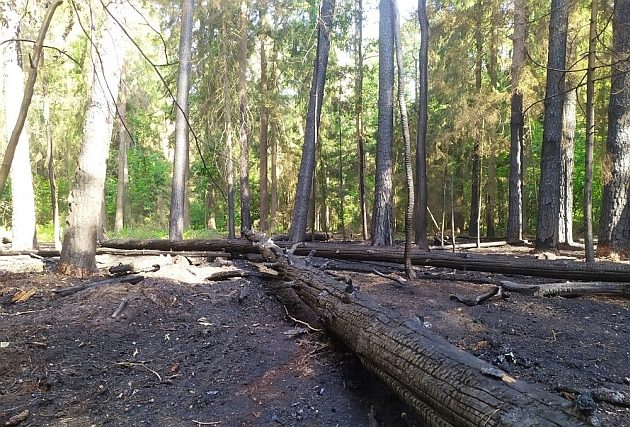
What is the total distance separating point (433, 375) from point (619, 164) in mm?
9698

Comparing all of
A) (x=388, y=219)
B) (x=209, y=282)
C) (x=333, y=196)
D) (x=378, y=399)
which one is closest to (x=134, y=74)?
(x=333, y=196)

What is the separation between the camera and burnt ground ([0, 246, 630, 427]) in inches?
147

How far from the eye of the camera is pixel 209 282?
8133 mm

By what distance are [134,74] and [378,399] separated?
2621cm

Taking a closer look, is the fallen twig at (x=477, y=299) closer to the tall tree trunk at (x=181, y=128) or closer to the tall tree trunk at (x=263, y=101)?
the tall tree trunk at (x=181, y=128)

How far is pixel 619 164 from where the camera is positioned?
402 inches

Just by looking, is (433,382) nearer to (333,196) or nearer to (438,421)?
(438,421)

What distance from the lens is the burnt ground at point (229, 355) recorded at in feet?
12.3

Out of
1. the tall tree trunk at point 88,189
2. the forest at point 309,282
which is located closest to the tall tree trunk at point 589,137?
the forest at point 309,282

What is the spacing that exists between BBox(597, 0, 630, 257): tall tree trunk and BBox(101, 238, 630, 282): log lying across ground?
252 cm

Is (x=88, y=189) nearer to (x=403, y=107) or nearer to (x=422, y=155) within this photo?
(x=403, y=107)

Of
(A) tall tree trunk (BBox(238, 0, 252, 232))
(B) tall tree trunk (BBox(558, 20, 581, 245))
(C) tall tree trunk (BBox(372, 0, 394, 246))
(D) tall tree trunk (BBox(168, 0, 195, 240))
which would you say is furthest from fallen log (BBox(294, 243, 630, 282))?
(A) tall tree trunk (BBox(238, 0, 252, 232))

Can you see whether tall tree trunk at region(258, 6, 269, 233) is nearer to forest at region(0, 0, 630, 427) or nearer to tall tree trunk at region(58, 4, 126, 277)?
forest at region(0, 0, 630, 427)

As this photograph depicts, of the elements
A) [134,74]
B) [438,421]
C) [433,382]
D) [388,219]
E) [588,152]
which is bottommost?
[438,421]
